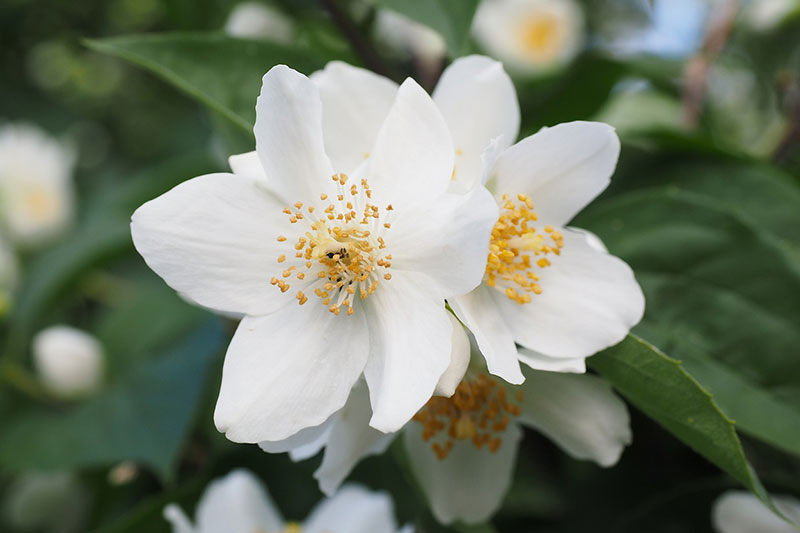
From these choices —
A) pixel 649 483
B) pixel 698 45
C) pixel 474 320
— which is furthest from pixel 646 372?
pixel 698 45

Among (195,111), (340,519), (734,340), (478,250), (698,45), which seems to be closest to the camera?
(478,250)

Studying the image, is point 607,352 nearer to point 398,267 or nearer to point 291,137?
point 398,267

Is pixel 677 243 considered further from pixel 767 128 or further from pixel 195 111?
pixel 195 111

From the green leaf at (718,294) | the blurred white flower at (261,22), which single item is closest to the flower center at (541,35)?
the blurred white flower at (261,22)

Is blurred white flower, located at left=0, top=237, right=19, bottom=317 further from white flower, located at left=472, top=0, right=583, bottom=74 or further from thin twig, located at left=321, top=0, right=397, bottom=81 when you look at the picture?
white flower, located at left=472, top=0, right=583, bottom=74

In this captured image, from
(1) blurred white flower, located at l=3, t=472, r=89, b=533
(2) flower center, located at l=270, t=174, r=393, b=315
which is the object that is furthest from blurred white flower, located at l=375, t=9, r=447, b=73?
(1) blurred white flower, located at l=3, t=472, r=89, b=533

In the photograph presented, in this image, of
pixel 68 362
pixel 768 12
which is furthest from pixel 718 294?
pixel 68 362
